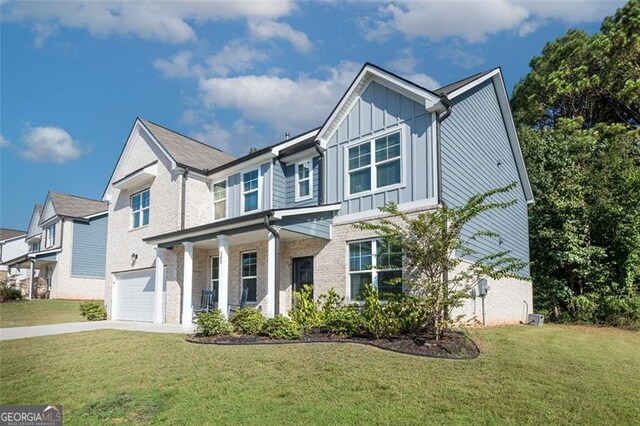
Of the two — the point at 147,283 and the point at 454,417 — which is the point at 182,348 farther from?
the point at 147,283

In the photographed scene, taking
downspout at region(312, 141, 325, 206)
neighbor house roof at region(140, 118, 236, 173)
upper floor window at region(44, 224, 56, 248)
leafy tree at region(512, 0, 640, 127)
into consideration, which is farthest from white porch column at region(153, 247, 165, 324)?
leafy tree at region(512, 0, 640, 127)

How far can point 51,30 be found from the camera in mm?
12555

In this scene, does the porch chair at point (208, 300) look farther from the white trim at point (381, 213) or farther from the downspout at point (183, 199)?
the white trim at point (381, 213)

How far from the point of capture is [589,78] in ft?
80.9

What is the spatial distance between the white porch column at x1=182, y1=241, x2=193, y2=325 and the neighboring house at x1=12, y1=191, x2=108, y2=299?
804 inches

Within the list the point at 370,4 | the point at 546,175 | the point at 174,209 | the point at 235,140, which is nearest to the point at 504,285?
the point at 546,175

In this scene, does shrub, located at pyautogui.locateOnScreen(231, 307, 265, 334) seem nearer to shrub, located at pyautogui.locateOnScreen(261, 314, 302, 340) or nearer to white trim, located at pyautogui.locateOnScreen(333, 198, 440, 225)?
shrub, located at pyautogui.locateOnScreen(261, 314, 302, 340)

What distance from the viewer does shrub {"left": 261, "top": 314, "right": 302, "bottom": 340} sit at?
10.9 metres

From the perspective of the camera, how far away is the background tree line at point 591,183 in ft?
59.2

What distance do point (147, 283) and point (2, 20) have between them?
1174 cm

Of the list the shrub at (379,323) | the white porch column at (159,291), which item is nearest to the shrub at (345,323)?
the shrub at (379,323)

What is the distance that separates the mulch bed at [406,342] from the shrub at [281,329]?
16cm

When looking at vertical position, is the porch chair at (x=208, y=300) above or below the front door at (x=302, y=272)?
below

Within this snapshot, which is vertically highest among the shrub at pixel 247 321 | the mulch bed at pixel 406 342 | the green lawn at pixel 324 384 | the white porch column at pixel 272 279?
the white porch column at pixel 272 279
